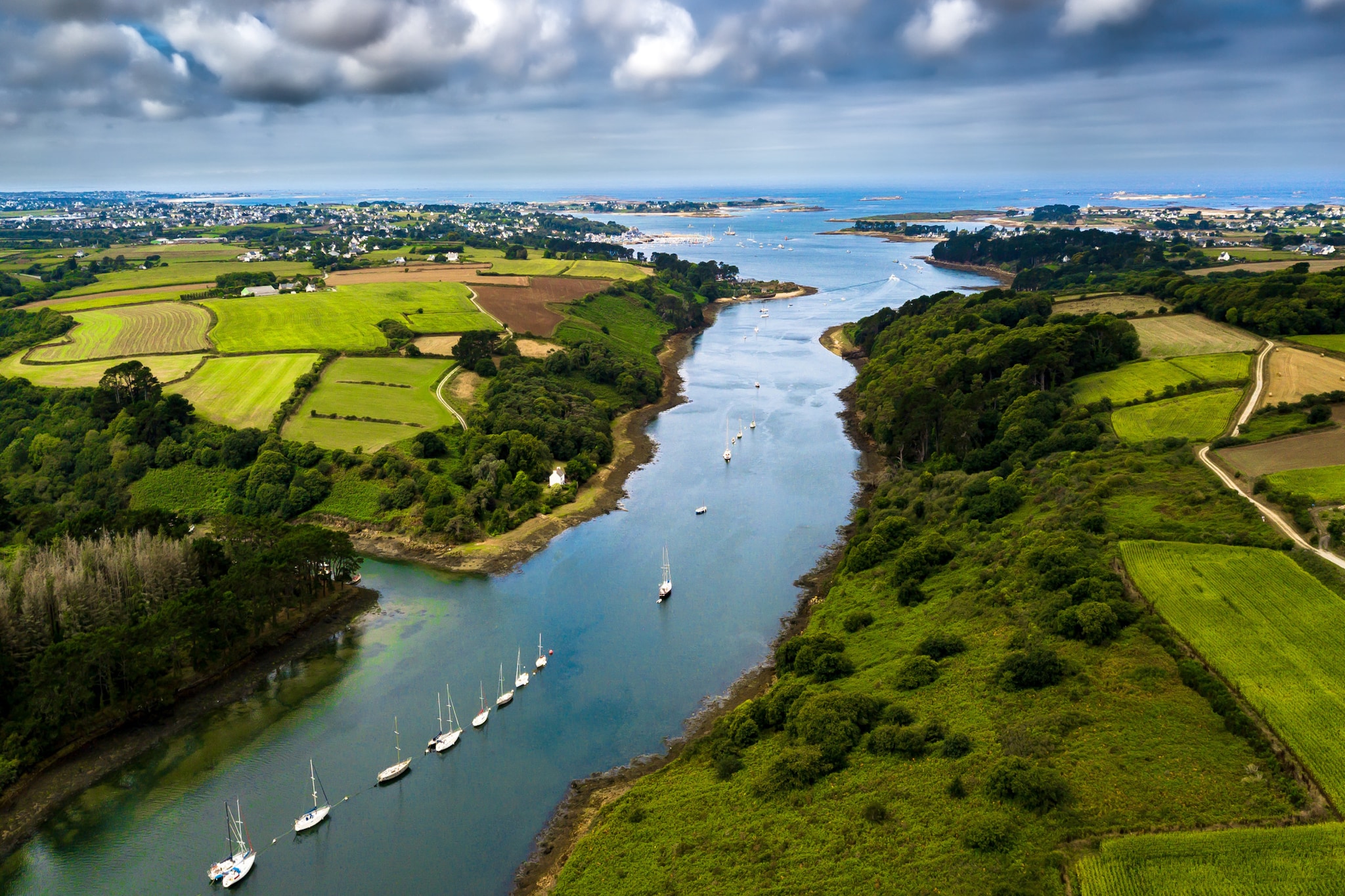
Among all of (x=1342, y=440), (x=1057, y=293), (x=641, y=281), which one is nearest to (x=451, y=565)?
(x=1342, y=440)

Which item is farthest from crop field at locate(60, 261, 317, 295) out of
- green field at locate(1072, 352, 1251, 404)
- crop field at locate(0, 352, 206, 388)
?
green field at locate(1072, 352, 1251, 404)

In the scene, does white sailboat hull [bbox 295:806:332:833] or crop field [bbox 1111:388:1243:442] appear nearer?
white sailboat hull [bbox 295:806:332:833]

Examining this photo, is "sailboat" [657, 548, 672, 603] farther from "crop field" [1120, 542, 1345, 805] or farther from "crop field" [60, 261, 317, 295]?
"crop field" [60, 261, 317, 295]

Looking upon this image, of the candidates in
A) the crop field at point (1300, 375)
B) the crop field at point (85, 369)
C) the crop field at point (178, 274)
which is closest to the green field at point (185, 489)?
the crop field at point (85, 369)

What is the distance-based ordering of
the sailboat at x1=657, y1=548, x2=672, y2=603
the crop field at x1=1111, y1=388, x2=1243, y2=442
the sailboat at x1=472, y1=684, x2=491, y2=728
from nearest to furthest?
the sailboat at x1=472, y1=684, x2=491, y2=728
the sailboat at x1=657, y1=548, x2=672, y2=603
the crop field at x1=1111, y1=388, x2=1243, y2=442

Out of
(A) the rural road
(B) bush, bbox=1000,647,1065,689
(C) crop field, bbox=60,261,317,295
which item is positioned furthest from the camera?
(C) crop field, bbox=60,261,317,295

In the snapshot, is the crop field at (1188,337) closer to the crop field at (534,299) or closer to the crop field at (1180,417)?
the crop field at (1180,417)

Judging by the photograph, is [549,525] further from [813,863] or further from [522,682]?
[813,863]

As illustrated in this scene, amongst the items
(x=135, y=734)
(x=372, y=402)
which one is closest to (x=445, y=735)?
(x=135, y=734)
